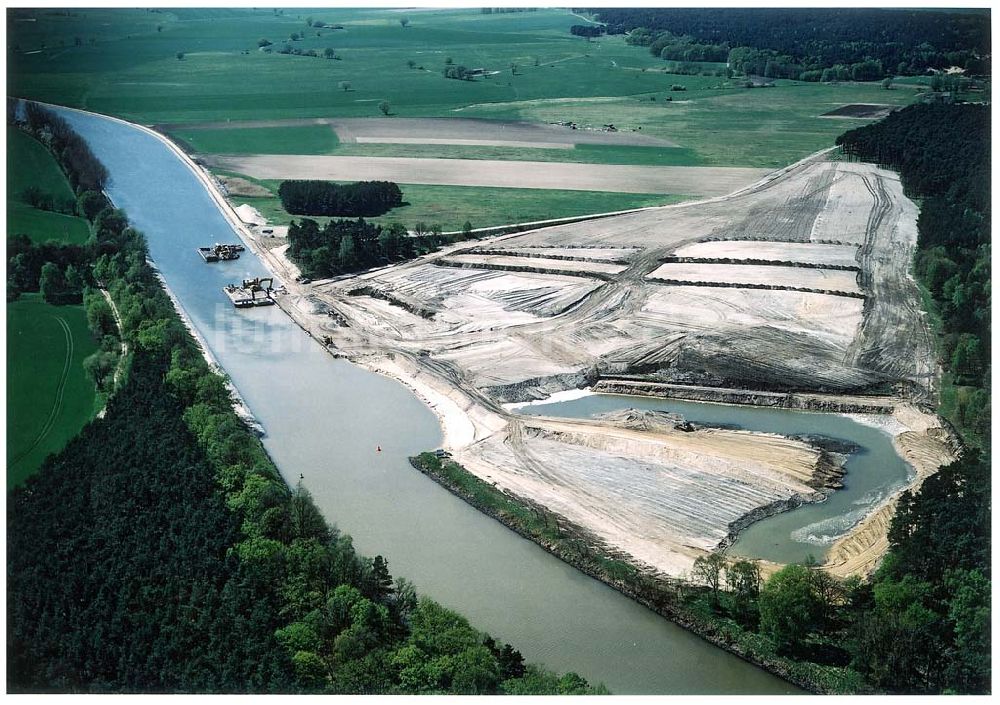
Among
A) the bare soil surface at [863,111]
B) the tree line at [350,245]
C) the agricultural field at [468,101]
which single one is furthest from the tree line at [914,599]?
the tree line at [350,245]

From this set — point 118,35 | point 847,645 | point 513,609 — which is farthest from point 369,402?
point 847,645

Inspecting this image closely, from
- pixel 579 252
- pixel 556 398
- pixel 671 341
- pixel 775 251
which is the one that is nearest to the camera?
pixel 556 398

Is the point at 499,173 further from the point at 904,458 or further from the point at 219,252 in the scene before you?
the point at 904,458

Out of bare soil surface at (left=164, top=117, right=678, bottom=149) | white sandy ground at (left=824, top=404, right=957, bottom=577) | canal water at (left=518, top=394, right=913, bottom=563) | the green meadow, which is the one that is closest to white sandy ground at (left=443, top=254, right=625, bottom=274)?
bare soil surface at (left=164, top=117, right=678, bottom=149)

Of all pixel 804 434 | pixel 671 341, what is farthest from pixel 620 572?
pixel 671 341

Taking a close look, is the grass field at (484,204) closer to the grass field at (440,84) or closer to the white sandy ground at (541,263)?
the grass field at (440,84)

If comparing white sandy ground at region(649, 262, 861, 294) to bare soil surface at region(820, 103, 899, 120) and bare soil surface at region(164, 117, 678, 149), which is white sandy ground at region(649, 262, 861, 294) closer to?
bare soil surface at region(820, 103, 899, 120)

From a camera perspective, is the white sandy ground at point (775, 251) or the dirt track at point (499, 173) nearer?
the white sandy ground at point (775, 251)
